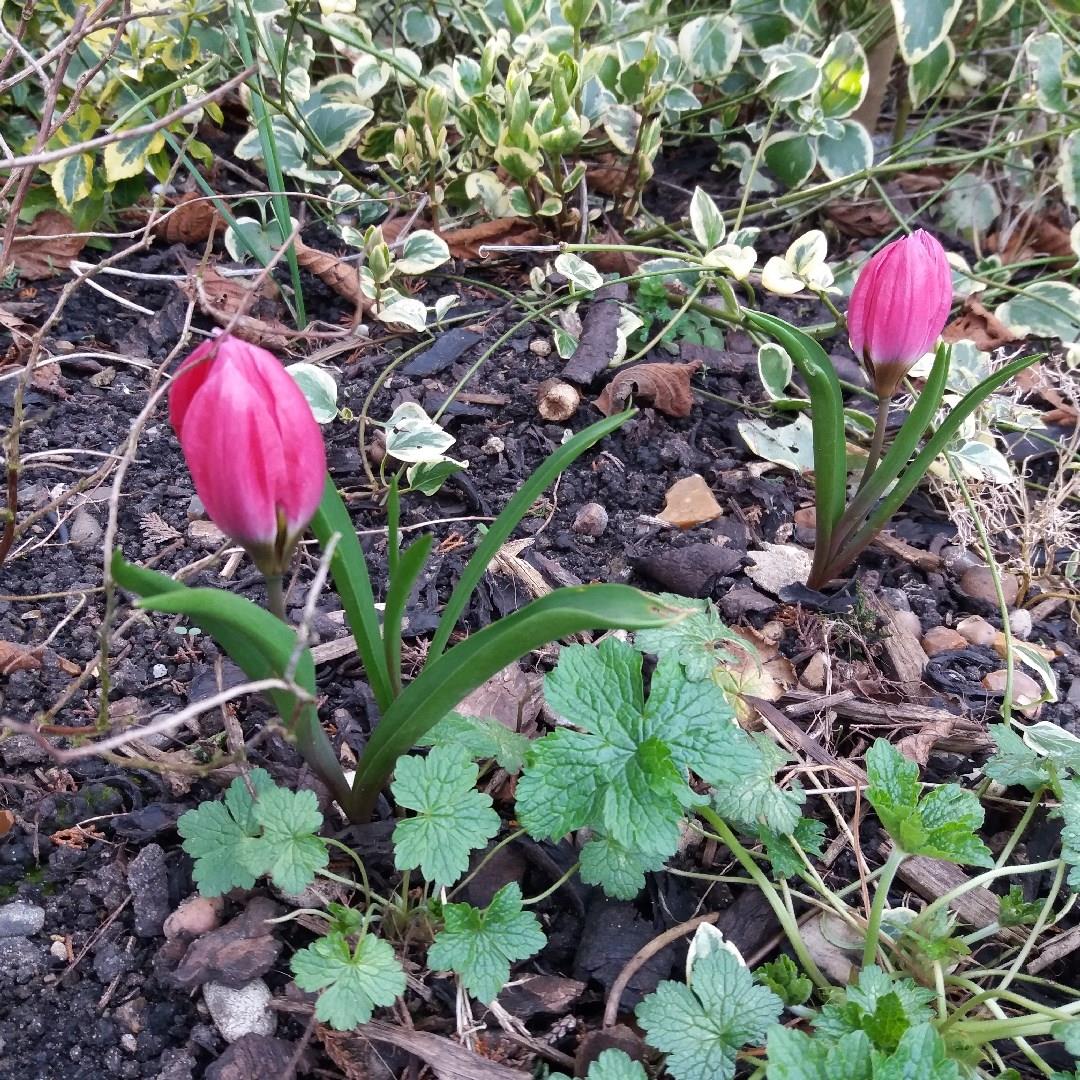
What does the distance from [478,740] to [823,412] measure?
593 millimetres

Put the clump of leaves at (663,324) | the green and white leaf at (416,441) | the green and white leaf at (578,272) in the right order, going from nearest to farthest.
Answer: the green and white leaf at (416,441) < the green and white leaf at (578,272) < the clump of leaves at (663,324)

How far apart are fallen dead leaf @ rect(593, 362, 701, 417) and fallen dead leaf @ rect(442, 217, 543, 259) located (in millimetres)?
474

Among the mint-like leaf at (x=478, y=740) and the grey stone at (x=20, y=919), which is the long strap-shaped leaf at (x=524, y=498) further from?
the grey stone at (x=20, y=919)

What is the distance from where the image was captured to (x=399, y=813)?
3.63 feet

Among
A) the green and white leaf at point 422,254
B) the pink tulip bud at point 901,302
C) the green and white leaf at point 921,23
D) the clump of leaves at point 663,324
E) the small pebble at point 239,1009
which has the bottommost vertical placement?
the small pebble at point 239,1009

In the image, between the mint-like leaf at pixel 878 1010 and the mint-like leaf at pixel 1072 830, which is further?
the mint-like leaf at pixel 1072 830

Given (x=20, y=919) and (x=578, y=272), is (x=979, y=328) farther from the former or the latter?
(x=20, y=919)

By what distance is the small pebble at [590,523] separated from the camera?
1507 millimetres

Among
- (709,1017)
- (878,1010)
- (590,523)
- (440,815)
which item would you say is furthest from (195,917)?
(590,523)

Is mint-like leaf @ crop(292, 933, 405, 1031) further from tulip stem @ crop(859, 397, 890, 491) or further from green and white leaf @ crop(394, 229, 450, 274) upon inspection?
green and white leaf @ crop(394, 229, 450, 274)

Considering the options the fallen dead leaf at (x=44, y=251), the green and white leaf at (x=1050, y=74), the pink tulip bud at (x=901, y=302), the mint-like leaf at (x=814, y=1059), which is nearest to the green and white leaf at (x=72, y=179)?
the fallen dead leaf at (x=44, y=251)

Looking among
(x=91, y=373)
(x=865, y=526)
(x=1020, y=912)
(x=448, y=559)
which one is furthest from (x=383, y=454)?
(x=1020, y=912)

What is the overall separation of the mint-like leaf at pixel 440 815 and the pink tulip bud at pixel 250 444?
0.91 feet

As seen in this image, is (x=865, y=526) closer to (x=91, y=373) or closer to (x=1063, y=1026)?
(x=1063, y=1026)
